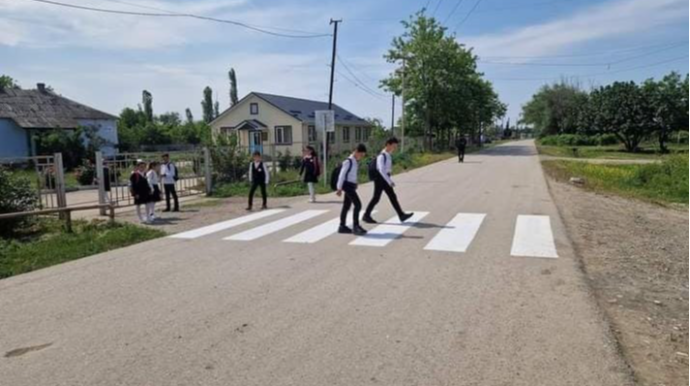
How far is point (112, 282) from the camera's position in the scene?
250 inches

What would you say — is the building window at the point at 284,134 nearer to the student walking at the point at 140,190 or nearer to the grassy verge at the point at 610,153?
the grassy verge at the point at 610,153

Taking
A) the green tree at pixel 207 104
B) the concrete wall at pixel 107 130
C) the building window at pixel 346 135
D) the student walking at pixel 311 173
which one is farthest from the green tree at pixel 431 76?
the green tree at pixel 207 104

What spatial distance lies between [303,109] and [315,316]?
160 ft

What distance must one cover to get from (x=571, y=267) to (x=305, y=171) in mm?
9122

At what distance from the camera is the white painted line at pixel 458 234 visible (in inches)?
313

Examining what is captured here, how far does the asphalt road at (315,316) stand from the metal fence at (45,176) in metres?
5.20

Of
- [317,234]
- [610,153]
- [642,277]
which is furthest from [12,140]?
[610,153]

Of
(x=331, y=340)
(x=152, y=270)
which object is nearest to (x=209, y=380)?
(x=331, y=340)

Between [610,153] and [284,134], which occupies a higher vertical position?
[284,134]

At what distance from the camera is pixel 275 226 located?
10.3 m

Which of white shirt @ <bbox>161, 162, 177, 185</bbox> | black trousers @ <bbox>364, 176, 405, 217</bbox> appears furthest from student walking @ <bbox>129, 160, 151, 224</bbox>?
black trousers @ <bbox>364, 176, 405, 217</bbox>

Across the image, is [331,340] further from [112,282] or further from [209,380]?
[112,282]

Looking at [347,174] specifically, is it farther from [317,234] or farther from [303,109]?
[303,109]

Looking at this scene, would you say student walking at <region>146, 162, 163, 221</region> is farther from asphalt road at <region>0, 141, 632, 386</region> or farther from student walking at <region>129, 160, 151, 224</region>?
asphalt road at <region>0, 141, 632, 386</region>
